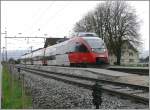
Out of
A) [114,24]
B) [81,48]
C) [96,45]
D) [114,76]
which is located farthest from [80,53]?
[114,24]

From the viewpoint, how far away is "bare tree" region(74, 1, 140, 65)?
5206 centimetres

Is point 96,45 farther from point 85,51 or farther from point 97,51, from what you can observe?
point 85,51

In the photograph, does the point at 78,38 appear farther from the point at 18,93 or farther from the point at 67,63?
the point at 18,93

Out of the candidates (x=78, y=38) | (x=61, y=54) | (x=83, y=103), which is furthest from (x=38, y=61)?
(x=83, y=103)

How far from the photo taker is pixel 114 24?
55094mm

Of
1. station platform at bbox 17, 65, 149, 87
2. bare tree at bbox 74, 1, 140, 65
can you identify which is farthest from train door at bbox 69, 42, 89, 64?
bare tree at bbox 74, 1, 140, 65

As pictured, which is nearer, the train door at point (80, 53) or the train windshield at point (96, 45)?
the train windshield at point (96, 45)

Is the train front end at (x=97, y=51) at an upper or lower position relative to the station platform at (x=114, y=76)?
upper

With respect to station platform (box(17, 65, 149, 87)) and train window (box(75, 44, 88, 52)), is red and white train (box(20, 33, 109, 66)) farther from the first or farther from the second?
station platform (box(17, 65, 149, 87))

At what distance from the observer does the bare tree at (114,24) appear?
2050 inches

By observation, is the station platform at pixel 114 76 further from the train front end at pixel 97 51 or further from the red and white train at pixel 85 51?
the train front end at pixel 97 51

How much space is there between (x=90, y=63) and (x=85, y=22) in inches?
1013

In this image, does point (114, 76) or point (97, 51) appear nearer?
point (114, 76)

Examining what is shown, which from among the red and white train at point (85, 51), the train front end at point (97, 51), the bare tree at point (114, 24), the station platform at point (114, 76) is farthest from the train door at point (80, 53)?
the bare tree at point (114, 24)
